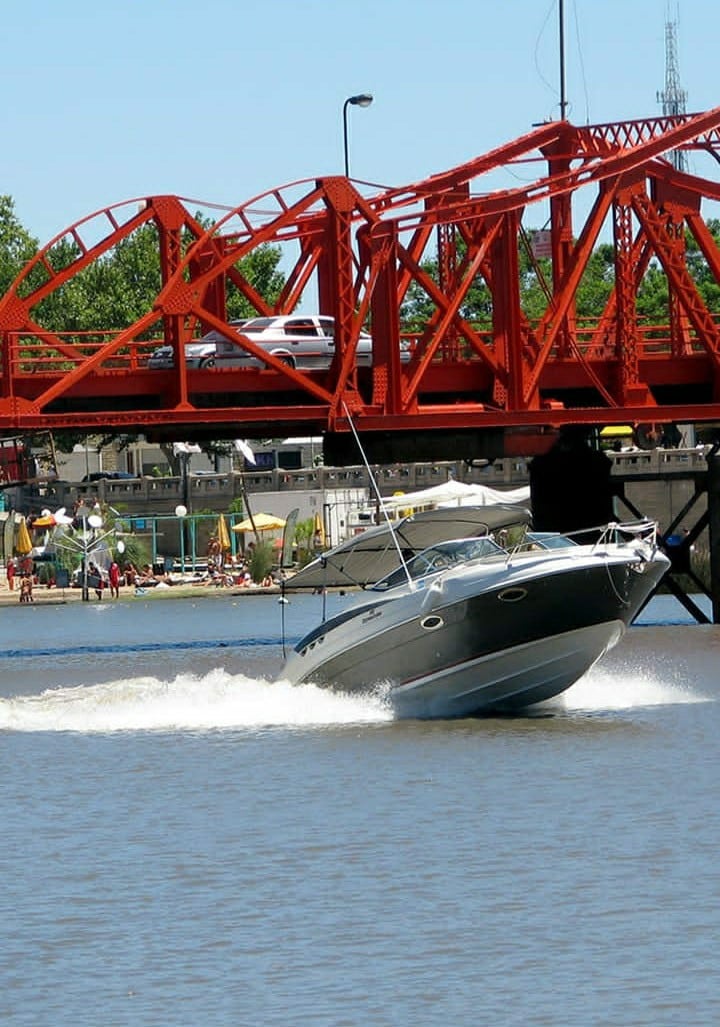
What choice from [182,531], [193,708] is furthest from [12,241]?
[193,708]

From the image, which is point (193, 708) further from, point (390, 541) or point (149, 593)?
point (149, 593)

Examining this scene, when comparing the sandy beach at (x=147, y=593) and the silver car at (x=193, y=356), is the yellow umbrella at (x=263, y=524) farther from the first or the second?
the silver car at (x=193, y=356)

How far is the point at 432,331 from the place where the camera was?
178ft

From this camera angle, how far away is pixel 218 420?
2048 inches

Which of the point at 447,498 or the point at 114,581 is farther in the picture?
the point at 114,581

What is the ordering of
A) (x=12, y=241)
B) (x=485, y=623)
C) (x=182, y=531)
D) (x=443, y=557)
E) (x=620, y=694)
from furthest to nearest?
(x=12, y=241) < (x=182, y=531) < (x=620, y=694) < (x=443, y=557) < (x=485, y=623)

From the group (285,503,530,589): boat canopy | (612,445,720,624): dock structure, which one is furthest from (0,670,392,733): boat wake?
(612,445,720,624): dock structure

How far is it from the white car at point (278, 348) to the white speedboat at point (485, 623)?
1902 cm

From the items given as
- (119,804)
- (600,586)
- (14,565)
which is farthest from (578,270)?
(14,565)

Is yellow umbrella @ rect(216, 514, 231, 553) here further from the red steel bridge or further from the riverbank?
the red steel bridge

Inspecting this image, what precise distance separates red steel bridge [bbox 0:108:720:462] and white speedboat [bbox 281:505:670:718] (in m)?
16.2

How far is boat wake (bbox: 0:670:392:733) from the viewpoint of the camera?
119ft

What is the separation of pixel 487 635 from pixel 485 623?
22 centimetres

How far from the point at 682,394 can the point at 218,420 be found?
13.9m
